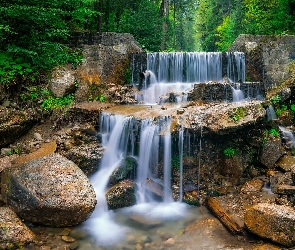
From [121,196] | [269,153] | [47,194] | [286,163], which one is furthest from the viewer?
[269,153]

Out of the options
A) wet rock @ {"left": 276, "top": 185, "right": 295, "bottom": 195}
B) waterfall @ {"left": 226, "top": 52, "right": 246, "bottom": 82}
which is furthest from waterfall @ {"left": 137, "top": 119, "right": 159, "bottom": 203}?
waterfall @ {"left": 226, "top": 52, "right": 246, "bottom": 82}

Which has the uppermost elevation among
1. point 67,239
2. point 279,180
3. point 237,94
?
point 237,94

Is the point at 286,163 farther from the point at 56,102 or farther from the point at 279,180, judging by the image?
the point at 56,102

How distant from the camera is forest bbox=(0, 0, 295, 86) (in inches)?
346

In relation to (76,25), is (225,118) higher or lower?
lower

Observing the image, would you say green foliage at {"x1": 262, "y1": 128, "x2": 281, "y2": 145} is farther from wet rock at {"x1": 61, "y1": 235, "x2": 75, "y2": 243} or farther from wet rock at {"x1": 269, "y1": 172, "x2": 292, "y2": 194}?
wet rock at {"x1": 61, "y1": 235, "x2": 75, "y2": 243}

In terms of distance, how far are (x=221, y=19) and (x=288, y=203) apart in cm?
2705

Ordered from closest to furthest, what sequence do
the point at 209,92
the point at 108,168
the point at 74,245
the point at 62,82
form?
1. the point at 74,245
2. the point at 108,168
3. the point at 62,82
4. the point at 209,92

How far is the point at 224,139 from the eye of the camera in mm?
8047

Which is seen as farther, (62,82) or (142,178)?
(62,82)

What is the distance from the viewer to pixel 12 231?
5336 mm

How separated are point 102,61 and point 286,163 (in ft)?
24.6

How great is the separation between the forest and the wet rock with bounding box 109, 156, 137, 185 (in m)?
4.37

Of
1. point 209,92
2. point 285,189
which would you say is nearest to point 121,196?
Result: point 285,189
